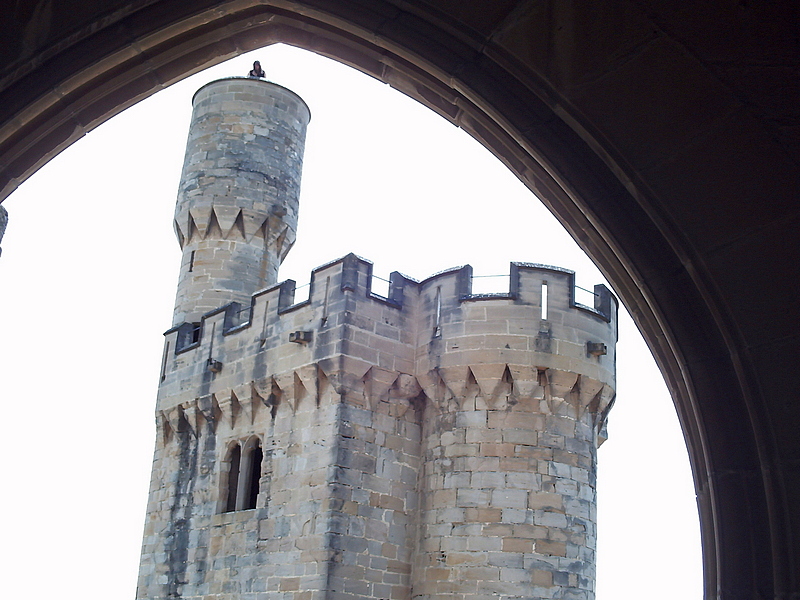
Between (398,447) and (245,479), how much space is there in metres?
2.89

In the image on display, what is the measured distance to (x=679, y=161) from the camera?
9.18 feet

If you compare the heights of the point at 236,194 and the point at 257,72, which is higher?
the point at 257,72

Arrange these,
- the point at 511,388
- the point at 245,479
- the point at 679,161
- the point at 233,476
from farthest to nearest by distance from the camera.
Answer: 1. the point at 233,476
2. the point at 245,479
3. the point at 511,388
4. the point at 679,161

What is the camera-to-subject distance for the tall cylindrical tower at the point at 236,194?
1891 cm

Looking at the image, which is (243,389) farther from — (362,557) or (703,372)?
(703,372)

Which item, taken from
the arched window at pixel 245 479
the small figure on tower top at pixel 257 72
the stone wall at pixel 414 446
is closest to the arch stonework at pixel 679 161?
the stone wall at pixel 414 446

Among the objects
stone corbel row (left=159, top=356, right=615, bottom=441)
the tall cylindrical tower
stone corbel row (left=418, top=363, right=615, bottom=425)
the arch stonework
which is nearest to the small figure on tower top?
the tall cylindrical tower

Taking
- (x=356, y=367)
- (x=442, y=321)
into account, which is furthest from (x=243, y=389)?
(x=442, y=321)

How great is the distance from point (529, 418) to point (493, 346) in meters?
1.22

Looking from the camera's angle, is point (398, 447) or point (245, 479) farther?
point (245, 479)

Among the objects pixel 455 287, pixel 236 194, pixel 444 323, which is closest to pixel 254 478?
pixel 444 323

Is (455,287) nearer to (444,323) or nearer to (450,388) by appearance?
(444,323)

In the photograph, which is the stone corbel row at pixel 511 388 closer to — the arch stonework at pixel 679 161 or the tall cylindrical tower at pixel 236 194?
the tall cylindrical tower at pixel 236 194

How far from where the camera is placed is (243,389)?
15805 millimetres
